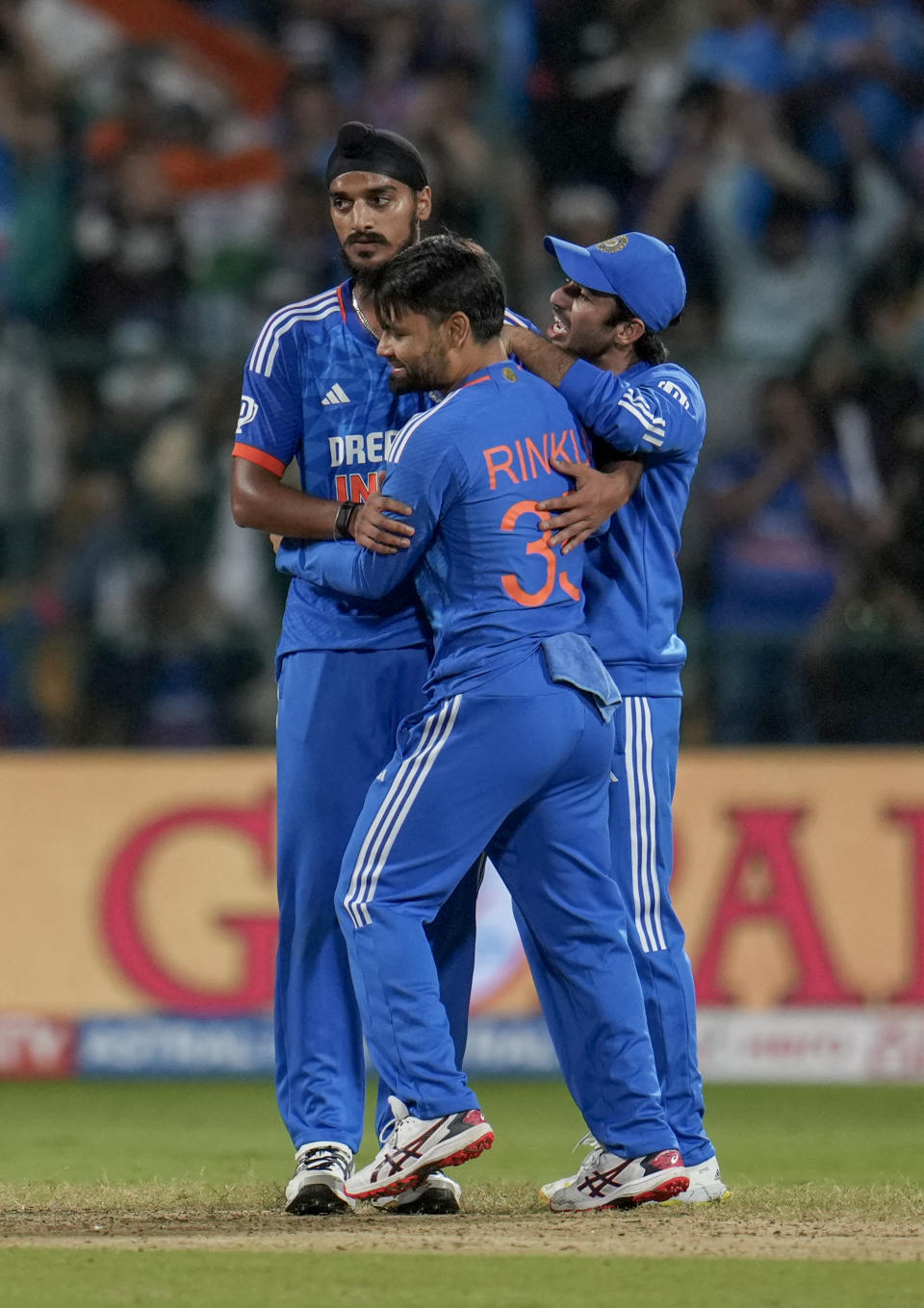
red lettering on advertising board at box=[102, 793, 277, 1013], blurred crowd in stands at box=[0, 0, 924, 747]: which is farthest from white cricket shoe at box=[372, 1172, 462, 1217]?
blurred crowd in stands at box=[0, 0, 924, 747]

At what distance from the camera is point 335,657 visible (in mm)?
4492

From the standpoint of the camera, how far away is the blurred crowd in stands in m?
8.75

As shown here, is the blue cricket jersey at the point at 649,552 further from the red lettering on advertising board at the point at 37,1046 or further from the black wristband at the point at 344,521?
the red lettering on advertising board at the point at 37,1046

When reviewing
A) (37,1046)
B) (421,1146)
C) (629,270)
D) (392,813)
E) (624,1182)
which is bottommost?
(37,1046)

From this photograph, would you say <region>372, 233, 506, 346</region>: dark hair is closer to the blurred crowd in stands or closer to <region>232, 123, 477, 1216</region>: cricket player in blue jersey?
<region>232, 123, 477, 1216</region>: cricket player in blue jersey

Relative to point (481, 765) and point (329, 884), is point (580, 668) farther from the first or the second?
point (329, 884)

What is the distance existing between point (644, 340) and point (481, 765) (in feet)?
3.93

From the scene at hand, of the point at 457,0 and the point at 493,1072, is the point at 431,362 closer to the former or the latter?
the point at 493,1072

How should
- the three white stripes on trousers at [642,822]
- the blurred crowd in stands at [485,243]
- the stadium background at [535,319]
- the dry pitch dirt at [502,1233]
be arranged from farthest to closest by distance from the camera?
1. the blurred crowd in stands at [485,243]
2. the stadium background at [535,319]
3. the three white stripes on trousers at [642,822]
4. the dry pitch dirt at [502,1233]

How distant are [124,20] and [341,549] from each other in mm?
7559

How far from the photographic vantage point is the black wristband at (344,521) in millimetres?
4328

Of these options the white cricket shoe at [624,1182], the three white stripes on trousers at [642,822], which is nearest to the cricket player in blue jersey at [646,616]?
the three white stripes on trousers at [642,822]

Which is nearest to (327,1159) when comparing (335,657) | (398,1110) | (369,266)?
(398,1110)

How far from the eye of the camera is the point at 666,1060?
4645mm
